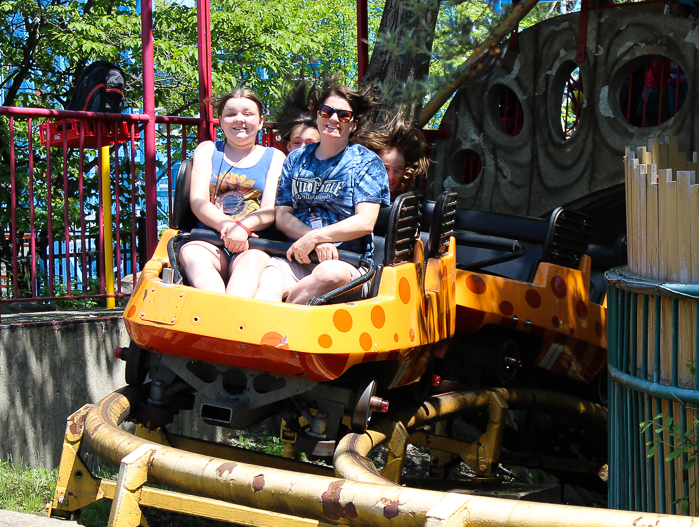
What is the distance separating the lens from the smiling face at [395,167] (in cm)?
477

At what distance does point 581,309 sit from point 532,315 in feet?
1.31

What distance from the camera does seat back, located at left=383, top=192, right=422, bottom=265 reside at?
3.56 metres

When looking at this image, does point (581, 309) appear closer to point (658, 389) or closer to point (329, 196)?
point (329, 196)

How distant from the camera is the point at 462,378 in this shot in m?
4.56

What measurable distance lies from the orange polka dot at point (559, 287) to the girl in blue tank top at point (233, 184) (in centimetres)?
158

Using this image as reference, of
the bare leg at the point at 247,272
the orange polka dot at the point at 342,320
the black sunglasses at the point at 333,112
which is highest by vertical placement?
the black sunglasses at the point at 333,112

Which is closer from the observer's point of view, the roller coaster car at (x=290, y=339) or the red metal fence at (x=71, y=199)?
the roller coaster car at (x=290, y=339)

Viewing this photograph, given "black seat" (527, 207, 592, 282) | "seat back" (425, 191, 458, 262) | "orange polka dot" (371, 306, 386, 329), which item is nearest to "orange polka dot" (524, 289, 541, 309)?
"black seat" (527, 207, 592, 282)

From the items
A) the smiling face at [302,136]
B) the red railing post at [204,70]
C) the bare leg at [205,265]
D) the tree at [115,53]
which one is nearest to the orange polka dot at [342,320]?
the bare leg at [205,265]

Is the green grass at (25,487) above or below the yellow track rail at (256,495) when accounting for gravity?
below

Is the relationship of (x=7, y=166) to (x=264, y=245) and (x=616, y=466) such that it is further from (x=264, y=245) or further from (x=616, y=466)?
(x=616, y=466)

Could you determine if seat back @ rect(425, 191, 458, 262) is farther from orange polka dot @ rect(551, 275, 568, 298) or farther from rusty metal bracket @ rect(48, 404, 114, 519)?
rusty metal bracket @ rect(48, 404, 114, 519)

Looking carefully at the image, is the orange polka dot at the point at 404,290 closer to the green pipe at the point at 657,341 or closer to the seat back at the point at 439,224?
the seat back at the point at 439,224

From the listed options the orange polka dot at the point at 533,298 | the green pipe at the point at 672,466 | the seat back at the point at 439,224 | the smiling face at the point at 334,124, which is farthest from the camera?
the orange polka dot at the point at 533,298
